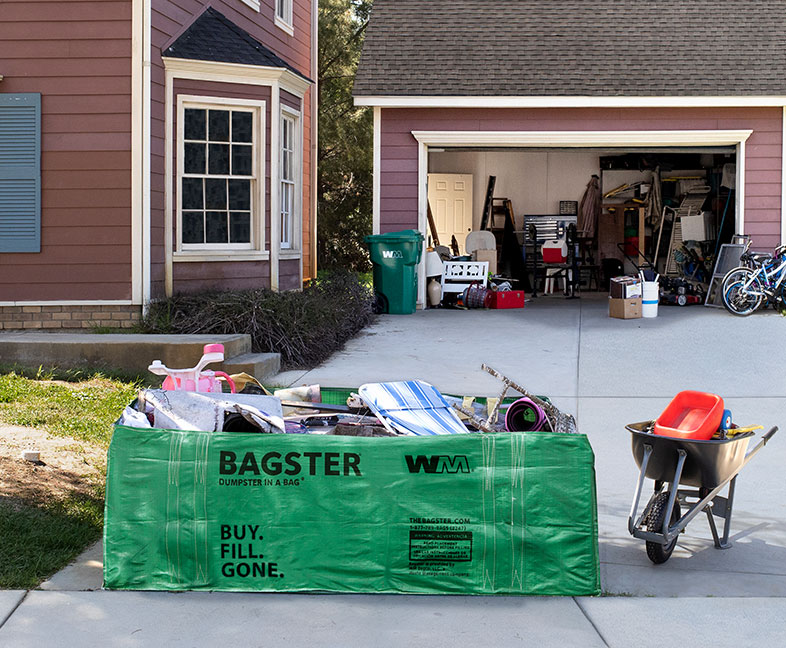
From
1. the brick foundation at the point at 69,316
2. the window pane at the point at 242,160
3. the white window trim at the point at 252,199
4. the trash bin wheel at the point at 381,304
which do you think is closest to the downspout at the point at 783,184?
the trash bin wheel at the point at 381,304

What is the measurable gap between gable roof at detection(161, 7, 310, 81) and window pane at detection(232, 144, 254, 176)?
1008 mm

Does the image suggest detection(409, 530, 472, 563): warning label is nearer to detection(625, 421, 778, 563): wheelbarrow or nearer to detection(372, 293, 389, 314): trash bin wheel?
detection(625, 421, 778, 563): wheelbarrow

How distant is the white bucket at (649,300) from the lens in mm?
14609

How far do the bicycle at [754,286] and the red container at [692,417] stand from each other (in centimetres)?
1006

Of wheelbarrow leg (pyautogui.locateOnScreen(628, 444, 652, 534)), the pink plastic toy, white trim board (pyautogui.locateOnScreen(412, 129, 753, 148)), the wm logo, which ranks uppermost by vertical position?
white trim board (pyautogui.locateOnScreen(412, 129, 753, 148))

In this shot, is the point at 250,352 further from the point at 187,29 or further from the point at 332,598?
the point at 332,598

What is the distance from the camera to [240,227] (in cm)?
1275

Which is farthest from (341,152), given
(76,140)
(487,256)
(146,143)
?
(76,140)

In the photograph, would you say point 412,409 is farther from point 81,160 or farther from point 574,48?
point 574,48

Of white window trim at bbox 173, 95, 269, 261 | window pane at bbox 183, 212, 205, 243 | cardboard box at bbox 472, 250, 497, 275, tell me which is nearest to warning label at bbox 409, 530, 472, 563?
white window trim at bbox 173, 95, 269, 261

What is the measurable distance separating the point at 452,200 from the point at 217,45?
391 inches

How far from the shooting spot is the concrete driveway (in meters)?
4.96

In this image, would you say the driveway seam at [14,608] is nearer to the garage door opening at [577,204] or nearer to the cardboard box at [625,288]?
the cardboard box at [625,288]

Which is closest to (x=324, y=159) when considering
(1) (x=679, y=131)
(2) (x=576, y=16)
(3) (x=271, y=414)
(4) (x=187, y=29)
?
(2) (x=576, y=16)
